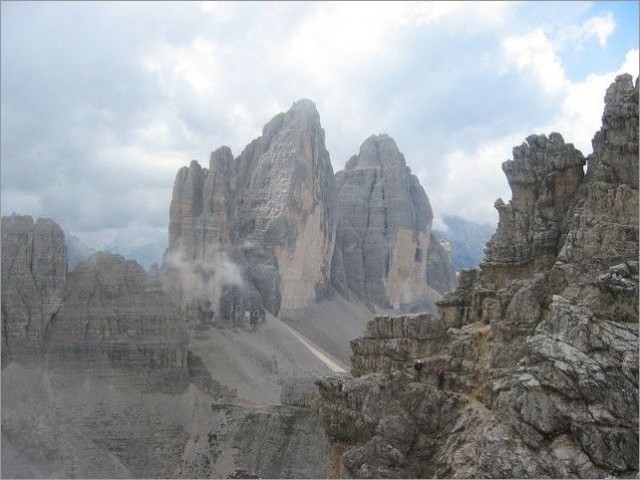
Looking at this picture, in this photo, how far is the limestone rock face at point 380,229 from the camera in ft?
426

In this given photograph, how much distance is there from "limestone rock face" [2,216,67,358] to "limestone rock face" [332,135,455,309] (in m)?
63.0

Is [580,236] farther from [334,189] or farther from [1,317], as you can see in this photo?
[334,189]

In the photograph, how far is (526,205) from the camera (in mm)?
26281

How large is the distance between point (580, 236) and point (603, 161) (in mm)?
3654

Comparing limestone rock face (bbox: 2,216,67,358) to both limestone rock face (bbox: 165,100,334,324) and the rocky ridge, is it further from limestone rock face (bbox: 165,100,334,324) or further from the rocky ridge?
limestone rock face (bbox: 165,100,334,324)

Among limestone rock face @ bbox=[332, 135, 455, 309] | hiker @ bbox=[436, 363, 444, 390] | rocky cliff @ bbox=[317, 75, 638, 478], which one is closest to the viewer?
rocky cliff @ bbox=[317, 75, 638, 478]

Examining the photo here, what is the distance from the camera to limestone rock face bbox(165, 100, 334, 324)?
8875 centimetres

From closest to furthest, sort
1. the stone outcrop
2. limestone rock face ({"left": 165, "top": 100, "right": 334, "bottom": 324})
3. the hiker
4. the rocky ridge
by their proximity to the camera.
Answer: the hiker
the stone outcrop
limestone rock face ({"left": 165, "top": 100, "right": 334, "bottom": 324})
the rocky ridge

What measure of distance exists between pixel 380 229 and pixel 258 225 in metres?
31.3

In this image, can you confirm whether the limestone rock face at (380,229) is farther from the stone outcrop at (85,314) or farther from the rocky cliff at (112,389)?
the stone outcrop at (85,314)

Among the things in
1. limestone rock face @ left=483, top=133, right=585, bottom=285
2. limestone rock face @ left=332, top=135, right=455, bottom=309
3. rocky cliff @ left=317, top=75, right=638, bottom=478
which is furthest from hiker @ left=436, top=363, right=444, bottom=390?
limestone rock face @ left=332, top=135, right=455, bottom=309

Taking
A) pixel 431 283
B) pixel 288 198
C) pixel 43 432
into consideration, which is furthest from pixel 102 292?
pixel 431 283

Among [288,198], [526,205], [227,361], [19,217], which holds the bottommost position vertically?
[227,361]

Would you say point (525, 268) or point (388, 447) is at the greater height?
point (525, 268)
